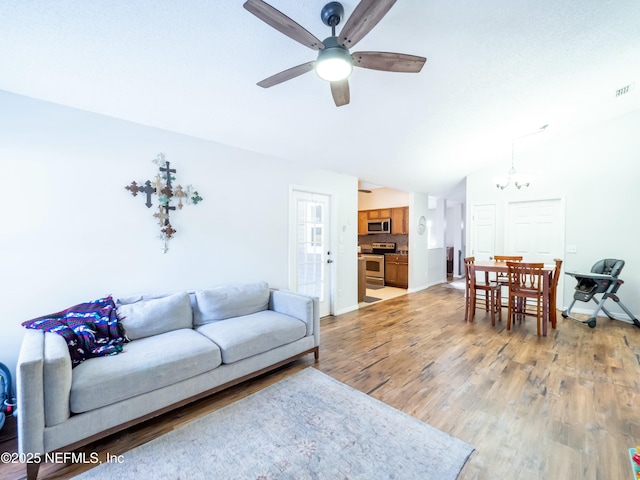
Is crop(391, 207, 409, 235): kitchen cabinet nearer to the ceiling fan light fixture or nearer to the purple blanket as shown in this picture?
the ceiling fan light fixture

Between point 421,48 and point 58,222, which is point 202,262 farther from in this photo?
point 421,48

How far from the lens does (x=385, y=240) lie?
25.5ft

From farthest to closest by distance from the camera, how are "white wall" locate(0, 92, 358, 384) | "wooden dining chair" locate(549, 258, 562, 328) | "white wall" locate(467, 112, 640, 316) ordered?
Result: "white wall" locate(467, 112, 640, 316), "wooden dining chair" locate(549, 258, 562, 328), "white wall" locate(0, 92, 358, 384)

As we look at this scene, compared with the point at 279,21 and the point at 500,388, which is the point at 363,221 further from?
the point at 279,21

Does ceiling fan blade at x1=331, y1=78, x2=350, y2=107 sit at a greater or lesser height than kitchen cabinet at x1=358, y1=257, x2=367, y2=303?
greater

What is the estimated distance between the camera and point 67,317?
6.81ft

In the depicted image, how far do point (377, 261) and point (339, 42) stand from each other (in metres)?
6.36

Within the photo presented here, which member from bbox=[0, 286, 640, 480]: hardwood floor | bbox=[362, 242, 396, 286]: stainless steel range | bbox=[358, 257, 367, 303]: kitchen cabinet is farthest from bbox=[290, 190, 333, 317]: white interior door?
bbox=[362, 242, 396, 286]: stainless steel range

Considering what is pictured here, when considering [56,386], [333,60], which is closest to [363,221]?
[333,60]

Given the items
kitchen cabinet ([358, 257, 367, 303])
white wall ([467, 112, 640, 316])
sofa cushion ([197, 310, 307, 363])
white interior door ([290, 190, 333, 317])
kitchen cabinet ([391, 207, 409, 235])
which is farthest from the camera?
kitchen cabinet ([391, 207, 409, 235])

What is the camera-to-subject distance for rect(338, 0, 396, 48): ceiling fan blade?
4.16 feet

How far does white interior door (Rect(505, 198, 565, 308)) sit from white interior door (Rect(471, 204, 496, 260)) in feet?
0.85

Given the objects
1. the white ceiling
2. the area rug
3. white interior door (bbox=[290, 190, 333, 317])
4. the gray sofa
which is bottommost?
the area rug

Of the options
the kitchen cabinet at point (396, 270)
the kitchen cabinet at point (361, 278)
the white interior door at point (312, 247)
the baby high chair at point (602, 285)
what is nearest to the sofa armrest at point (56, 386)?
the white interior door at point (312, 247)
